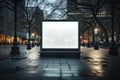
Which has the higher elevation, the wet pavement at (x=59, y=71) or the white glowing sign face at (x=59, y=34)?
the white glowing sign face at (x=59, y=34)

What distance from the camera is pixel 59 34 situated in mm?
34625

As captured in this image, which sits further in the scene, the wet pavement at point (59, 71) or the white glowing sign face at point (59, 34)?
the white glowing sign face at point (59, 34)

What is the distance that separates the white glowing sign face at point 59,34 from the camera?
34438 mm

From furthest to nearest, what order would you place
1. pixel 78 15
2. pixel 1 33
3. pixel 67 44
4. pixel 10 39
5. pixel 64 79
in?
1. pixel 10 39
2. pixel 1 33
3. pixel 78 15
4. pixel 67 44
5. pixel 64 79

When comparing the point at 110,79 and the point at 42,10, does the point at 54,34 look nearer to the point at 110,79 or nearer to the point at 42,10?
the point at 110,79

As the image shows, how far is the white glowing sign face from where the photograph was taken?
34.4 m

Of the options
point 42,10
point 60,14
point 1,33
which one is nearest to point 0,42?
point 1,33

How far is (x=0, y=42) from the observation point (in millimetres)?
112250

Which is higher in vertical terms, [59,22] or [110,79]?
[59,22]

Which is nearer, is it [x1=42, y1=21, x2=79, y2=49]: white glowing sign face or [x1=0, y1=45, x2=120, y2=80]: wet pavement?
[x1=0, y1=45, x2=120, y2=80]: wet pavement

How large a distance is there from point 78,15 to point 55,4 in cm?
3128

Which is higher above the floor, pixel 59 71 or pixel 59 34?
A: pixel 59 34

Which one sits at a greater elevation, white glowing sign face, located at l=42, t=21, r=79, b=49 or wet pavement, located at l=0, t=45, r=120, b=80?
white glowing sign face, located at l=42, t=21, r=79, b=49

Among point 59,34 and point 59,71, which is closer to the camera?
point 59,71
